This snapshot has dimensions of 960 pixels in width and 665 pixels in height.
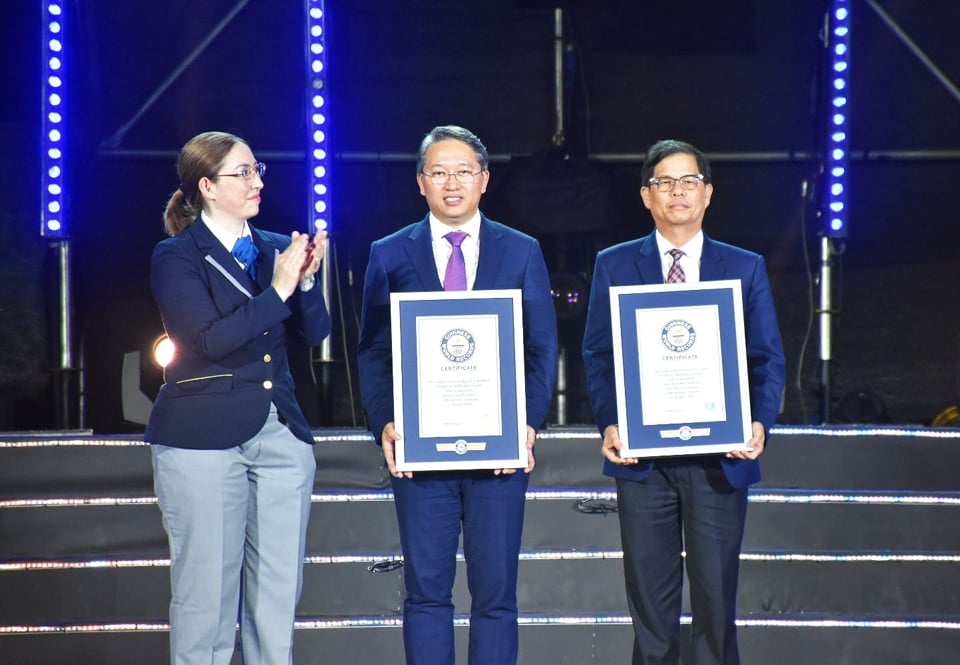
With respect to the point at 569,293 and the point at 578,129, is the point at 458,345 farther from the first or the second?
the point at 578,129

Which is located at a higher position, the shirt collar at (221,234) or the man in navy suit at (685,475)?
the shirt collar at (221,234)

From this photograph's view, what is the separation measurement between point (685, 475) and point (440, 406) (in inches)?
28.2

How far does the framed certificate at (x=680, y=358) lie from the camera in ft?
9.63

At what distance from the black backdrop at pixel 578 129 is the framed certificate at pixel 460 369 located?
2.92 m

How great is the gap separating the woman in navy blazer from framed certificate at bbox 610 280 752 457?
86 cm

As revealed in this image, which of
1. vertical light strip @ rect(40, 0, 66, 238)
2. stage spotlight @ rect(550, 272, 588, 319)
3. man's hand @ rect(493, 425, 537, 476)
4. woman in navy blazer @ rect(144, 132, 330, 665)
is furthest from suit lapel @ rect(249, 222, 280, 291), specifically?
stage spotlight @ rect(550, 272, 588, 319)

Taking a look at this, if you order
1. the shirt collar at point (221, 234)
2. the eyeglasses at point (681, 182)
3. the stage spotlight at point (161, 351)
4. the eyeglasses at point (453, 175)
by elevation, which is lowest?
the stage spotlight at point (161, 351)

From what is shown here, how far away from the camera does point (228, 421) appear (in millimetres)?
2824

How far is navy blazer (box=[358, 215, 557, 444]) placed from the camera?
9.74 feet

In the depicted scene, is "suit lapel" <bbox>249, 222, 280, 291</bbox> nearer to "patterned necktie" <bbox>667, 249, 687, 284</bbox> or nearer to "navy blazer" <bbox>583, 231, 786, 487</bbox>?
"navy blazer" <bbox>583, 231, 786, 487</bbox>

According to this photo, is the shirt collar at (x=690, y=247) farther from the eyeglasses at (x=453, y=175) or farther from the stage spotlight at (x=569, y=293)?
the stage spotlight at (x=569, y=293)

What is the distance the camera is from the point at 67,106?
501 cm

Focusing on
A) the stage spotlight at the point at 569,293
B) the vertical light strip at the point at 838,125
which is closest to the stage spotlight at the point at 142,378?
the stage spotlight at the point at 569,293

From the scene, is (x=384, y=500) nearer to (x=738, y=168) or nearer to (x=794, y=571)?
(x=794, y=571)
